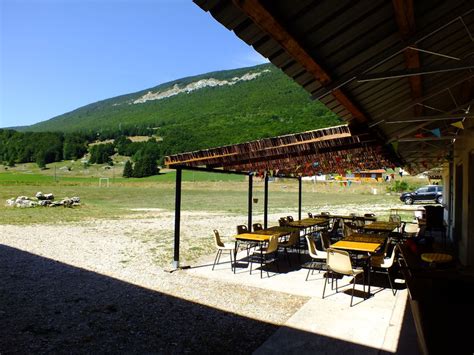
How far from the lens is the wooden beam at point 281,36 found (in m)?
1.85

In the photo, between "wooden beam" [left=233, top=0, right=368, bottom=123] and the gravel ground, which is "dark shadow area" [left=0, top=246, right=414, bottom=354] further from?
"wooden beam" [left=233, top=0, right=368, bottom=123]

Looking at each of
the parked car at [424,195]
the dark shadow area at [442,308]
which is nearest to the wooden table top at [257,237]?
the dark shadow area at [442,308]

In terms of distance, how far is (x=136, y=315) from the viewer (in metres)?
4.59

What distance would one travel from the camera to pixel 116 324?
4285 millimetres

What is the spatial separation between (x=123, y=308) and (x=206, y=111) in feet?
315

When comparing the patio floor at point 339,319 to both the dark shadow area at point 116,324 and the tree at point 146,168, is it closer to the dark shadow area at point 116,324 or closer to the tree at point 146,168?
the dark shadow area at point 116,324

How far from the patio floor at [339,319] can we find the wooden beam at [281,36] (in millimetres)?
2480

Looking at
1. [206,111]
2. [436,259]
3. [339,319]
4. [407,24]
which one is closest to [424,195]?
[436,259]

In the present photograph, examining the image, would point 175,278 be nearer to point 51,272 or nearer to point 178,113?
point 51,272

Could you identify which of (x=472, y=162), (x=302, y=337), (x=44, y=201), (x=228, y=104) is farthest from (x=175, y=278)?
(x=228, y=104)

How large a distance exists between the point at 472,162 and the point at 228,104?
91.8 m

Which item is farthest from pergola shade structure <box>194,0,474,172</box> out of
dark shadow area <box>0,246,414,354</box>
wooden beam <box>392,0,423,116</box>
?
dark shadow area <box>0,246,414,354</box>

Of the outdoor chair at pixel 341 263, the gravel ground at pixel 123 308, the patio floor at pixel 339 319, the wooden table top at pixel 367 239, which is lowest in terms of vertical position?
the gravel ground at pixel 123 308

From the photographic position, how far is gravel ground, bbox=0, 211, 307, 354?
12.4ft
